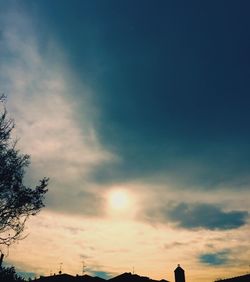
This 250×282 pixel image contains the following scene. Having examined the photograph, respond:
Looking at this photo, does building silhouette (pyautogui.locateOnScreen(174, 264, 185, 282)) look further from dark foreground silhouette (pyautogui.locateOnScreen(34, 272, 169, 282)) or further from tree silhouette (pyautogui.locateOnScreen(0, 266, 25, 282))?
tree silhouette (pyautogui.locateOnScreen(0, 266, 25, 282))

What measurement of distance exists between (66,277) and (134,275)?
1110 cm

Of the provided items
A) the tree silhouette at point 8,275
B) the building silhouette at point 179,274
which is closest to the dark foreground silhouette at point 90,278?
the building silhouette at point 179,274

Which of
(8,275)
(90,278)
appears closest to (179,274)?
(90,278)

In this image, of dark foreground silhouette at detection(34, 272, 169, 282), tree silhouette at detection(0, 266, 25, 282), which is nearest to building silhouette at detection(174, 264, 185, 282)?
dark foreground silhouette at detection(34, 272, 169, 282)

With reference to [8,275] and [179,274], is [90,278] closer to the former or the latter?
[179,274]

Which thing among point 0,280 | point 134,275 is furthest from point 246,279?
point 0,280

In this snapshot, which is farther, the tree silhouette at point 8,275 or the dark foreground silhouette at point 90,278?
the dark foreground silhouette at point 90,278

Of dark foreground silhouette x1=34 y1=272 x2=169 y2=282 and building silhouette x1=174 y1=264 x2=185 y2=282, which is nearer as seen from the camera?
building silhouette x1=174 y1=264 x2=185 y2=282

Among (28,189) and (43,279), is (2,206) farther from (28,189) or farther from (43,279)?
(43,279)

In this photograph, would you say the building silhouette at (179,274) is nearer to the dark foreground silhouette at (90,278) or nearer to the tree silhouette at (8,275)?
the dark foreground silhouette at (90,278)

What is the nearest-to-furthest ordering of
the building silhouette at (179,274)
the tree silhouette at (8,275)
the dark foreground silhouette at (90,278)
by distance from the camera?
1. the tree silhouette at (8,275)
2. the building silhouette at (179,274)
3. the dark foreground silhouette at (90,278)

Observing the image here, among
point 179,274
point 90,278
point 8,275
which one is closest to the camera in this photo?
point 8,275

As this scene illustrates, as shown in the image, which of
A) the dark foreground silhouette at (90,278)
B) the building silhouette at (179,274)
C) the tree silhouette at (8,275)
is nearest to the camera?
the tree silhouette at (8,275)

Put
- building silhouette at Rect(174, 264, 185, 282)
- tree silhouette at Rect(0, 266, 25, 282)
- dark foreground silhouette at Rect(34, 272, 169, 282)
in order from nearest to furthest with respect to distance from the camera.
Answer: tree silhouette at Rect(0, 266, 25, 282), building silhouette at Rect(174, 264, 185, 282), dark foreground silhouette at Rect(34, 272, 169, 282)
